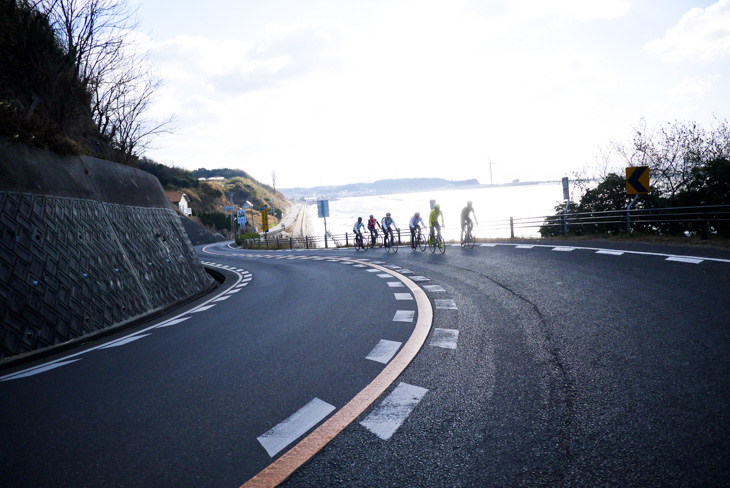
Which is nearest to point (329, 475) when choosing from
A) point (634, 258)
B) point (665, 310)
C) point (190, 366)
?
point (190, 366)

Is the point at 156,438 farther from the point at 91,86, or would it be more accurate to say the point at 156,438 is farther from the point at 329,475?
the point at 91,86

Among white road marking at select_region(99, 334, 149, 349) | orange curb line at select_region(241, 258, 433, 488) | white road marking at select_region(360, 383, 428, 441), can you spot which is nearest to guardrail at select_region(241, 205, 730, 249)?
orange curb line at select_region(241, 258, 433, 488)

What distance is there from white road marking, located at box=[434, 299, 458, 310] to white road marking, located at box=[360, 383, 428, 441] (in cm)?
358

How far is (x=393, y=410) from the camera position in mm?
3189

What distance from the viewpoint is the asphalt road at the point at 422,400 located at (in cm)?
242

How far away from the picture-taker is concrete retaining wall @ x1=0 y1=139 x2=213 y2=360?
22.1ft

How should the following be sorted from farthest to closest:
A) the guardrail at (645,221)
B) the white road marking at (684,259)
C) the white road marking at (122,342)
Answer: the guardrail at (645,221) < the white road marking at (684,259) < the white road marking at (122,342)

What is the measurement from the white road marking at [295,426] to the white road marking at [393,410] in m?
0.34

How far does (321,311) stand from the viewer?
7641 millimetres

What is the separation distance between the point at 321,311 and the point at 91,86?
13.9m

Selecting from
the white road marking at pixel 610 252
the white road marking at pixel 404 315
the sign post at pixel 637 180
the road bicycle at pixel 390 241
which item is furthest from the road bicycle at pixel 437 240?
the white road marking at pixel 404 315

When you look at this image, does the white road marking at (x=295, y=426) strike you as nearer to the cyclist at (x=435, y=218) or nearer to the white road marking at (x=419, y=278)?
the white road marking at (x=419, y=278)

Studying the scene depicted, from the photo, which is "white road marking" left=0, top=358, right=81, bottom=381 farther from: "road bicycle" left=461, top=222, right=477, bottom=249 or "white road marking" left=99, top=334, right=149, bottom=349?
"road bicycle" left=461, top=222, right=477, bottom=249

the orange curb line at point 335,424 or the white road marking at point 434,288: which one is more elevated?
the white road marking at point 434,288
